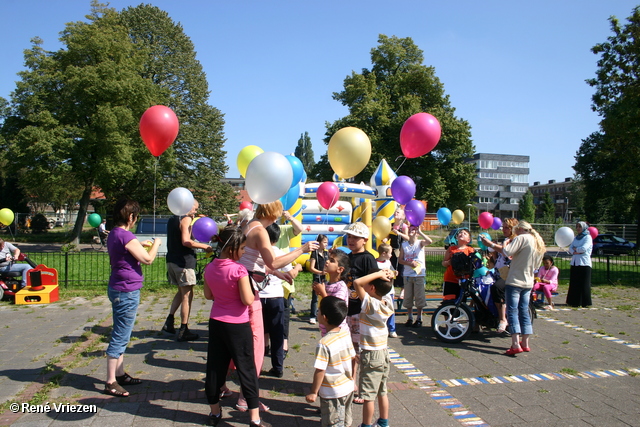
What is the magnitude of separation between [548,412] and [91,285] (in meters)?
10.2

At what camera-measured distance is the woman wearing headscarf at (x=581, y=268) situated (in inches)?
352

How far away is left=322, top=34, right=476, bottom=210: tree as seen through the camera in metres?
30.9

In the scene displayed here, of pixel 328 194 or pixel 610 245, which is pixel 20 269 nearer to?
pixel 328 194

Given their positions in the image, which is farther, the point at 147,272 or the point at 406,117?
the point at 406,117

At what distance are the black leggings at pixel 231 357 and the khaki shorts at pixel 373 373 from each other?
33.9 inches

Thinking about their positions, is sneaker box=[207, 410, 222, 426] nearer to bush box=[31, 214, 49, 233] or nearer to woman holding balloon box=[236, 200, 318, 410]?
woman holding balloon box=[236, 200, 318, 410]

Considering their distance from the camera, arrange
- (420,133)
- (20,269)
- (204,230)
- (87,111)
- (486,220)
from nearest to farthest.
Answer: (420,133) → (204,230) → (20,269) → (486,220) → (87,111)

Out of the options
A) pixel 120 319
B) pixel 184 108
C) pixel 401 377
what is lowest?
pixel 401 377

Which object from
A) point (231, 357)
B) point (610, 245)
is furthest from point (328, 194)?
point (610, 245)

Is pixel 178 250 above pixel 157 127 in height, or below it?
below

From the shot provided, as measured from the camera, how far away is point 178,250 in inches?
234

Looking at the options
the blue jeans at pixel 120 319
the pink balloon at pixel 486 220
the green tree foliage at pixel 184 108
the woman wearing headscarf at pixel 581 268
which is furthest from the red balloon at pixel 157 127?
the green tree foliage at pixel 184 108

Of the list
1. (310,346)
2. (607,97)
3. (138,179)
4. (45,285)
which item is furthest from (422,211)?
(138,179)

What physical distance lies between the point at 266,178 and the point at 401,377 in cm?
265
